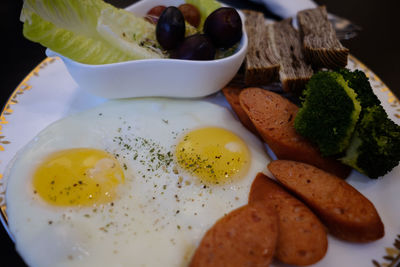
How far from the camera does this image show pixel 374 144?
6.57 ft

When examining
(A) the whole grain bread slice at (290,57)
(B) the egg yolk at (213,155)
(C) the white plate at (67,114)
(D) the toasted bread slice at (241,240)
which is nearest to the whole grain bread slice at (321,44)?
(A) the whole grain bread slice at (290,57)

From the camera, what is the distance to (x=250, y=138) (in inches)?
96.8

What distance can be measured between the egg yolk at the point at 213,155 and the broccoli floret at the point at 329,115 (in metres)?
0.46

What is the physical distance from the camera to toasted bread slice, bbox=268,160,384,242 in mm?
1832

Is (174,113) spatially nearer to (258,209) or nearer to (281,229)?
(258,209)


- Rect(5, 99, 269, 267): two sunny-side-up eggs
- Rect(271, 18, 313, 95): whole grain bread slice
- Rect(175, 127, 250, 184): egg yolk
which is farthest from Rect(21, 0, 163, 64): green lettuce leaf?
Rect(271, 18, 313, 95): whole grain bread slice

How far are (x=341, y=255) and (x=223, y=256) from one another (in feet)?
2.40

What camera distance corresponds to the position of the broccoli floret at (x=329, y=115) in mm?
2059

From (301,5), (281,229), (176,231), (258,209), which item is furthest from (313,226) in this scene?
(301,5)

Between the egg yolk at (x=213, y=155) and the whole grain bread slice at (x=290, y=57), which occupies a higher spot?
the whole grain bread slice at (x=290, y=57)

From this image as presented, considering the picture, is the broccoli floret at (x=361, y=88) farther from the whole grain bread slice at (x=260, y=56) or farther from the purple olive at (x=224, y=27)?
the purple olive at (x=224, y=27)

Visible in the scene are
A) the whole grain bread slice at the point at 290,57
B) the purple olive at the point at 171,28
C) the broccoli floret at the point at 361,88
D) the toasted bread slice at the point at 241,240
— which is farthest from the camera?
the whole grain bread slice at the point at 290,57

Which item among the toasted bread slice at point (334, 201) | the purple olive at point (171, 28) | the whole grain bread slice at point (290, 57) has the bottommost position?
the toasted bread slice at point (334, 201)

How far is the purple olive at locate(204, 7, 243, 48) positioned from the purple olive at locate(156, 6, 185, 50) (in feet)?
0.80
